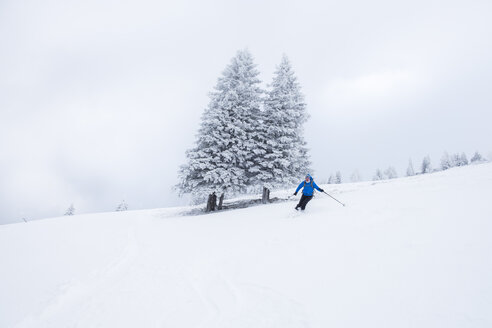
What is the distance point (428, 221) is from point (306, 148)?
1330 cm

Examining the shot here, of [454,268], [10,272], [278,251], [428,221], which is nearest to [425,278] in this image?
[454,268]

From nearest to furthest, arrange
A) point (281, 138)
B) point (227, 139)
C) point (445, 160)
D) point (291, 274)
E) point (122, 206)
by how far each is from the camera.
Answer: point (291, 274)
point (227, 139)
point (281, 138)
point (122, 206)
point (445, 160)

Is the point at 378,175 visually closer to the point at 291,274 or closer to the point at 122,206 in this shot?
the point at 122,206

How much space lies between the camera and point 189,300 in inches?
202

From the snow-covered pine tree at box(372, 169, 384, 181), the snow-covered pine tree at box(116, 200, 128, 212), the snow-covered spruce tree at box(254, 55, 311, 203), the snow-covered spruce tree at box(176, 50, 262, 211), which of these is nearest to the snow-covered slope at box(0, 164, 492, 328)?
the snow-covered spruce tree at box(176, 50, 262, 211)

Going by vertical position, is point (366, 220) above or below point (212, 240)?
above

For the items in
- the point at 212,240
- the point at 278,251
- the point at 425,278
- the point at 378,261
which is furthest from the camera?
the point at 212,240

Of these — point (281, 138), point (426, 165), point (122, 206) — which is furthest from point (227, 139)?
point (426, 165)

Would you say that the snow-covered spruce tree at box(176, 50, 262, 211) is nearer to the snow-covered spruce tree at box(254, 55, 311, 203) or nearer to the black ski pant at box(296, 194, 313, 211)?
the snow-covered spruce tree at box(254, 55, 311, 203)

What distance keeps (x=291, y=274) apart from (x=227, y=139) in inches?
487

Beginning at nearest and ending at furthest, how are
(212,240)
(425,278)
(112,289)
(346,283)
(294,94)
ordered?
(425,278) < (346,283) < (112,289) < (212,240) < (294,94)

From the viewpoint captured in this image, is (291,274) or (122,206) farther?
(122,206)

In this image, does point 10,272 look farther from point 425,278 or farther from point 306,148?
point 306,148

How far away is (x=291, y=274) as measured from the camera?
5.34 metres
